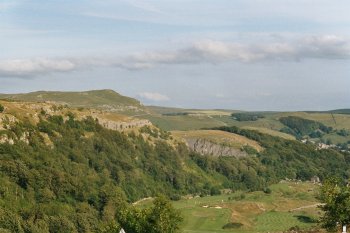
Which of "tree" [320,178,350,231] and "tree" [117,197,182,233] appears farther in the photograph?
"tree" [117,197,182,233]

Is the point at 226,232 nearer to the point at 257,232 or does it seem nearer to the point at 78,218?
the point at 257,232

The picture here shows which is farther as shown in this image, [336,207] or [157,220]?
[157,220]

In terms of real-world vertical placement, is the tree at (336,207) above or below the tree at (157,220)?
above

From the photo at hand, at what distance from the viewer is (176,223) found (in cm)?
10981

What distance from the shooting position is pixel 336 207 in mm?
75625

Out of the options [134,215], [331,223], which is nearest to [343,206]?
[331,223]

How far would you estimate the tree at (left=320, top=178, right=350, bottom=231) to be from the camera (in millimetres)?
74938

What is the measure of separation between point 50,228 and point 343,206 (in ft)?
421

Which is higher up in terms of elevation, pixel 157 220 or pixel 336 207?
pixel 336 207

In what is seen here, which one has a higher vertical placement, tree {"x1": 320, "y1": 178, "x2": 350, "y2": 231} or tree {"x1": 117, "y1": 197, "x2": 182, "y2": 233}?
tree {"x1": 320, "y1": 178, "x2": 350, "y2": 231}

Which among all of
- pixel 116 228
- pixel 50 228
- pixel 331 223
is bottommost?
pixel 50 228

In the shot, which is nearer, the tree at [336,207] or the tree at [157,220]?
the tree at [336,207]

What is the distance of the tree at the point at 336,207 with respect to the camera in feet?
246

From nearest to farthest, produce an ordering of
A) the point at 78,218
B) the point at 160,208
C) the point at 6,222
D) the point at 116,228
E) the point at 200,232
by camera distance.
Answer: the point at 160,208 < the point at 116,228 < the point at 6,222 < the point at 200,232 < the point at 78,218
